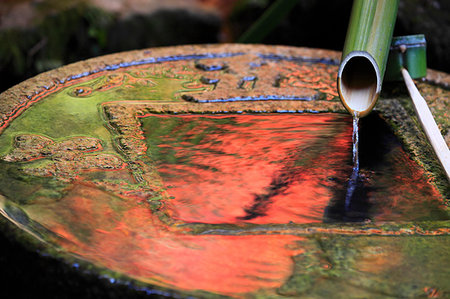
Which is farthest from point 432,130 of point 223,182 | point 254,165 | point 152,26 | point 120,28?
point 152,26

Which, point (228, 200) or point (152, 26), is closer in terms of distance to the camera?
point (228, 200)

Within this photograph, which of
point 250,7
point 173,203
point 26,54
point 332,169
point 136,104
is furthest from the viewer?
point 250,7

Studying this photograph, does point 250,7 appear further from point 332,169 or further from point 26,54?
point 332,169

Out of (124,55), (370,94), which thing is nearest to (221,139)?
(370,94)

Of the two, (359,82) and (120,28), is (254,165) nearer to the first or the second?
(359,82)

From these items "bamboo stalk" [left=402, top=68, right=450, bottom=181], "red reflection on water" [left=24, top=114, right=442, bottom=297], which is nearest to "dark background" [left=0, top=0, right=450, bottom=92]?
"bamboo stalk" [left=402, top=68, right=450, bottom=181]

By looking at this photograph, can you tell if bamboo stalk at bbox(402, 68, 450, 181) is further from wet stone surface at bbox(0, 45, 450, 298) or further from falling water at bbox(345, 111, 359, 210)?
falling water at bbox(345, 111, 359, 210)

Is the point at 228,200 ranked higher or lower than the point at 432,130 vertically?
lower
